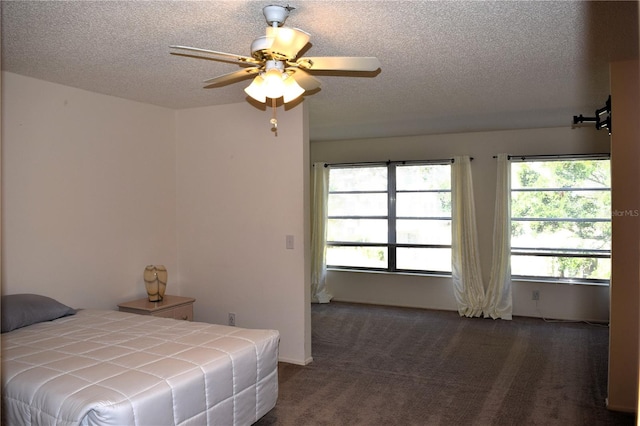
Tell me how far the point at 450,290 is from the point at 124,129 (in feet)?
14.9

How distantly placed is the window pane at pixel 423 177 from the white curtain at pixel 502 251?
72cm

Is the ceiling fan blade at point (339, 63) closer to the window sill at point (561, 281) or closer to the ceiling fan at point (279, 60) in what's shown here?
the ceiling fan at point (279, 60)

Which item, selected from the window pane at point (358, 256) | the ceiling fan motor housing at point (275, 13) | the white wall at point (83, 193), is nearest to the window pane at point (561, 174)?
the window pane at point (358, 256)

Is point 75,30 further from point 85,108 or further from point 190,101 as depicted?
point 190,101

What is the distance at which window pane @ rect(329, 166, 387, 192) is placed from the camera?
707cm

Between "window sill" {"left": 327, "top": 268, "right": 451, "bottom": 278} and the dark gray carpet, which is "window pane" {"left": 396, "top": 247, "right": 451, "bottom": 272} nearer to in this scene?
"window sill" {"left": 327, "top": 268, "right": 451, "bottom": 278}

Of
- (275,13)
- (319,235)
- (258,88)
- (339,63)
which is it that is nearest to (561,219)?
A: (319,235)

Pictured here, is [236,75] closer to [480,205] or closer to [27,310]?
[27,310]

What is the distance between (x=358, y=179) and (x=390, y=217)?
2.44 ft

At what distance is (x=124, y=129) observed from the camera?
4.44m

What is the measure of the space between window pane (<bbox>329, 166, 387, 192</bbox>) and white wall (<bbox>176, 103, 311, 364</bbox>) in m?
2.80

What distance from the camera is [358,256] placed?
7250mm

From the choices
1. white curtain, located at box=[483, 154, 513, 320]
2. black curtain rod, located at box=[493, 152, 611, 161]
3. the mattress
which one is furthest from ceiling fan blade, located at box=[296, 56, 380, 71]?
black curtain rod, located at box=[493, 152, 611, 161]

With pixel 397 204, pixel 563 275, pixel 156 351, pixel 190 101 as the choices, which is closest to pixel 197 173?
pixel 190 101
